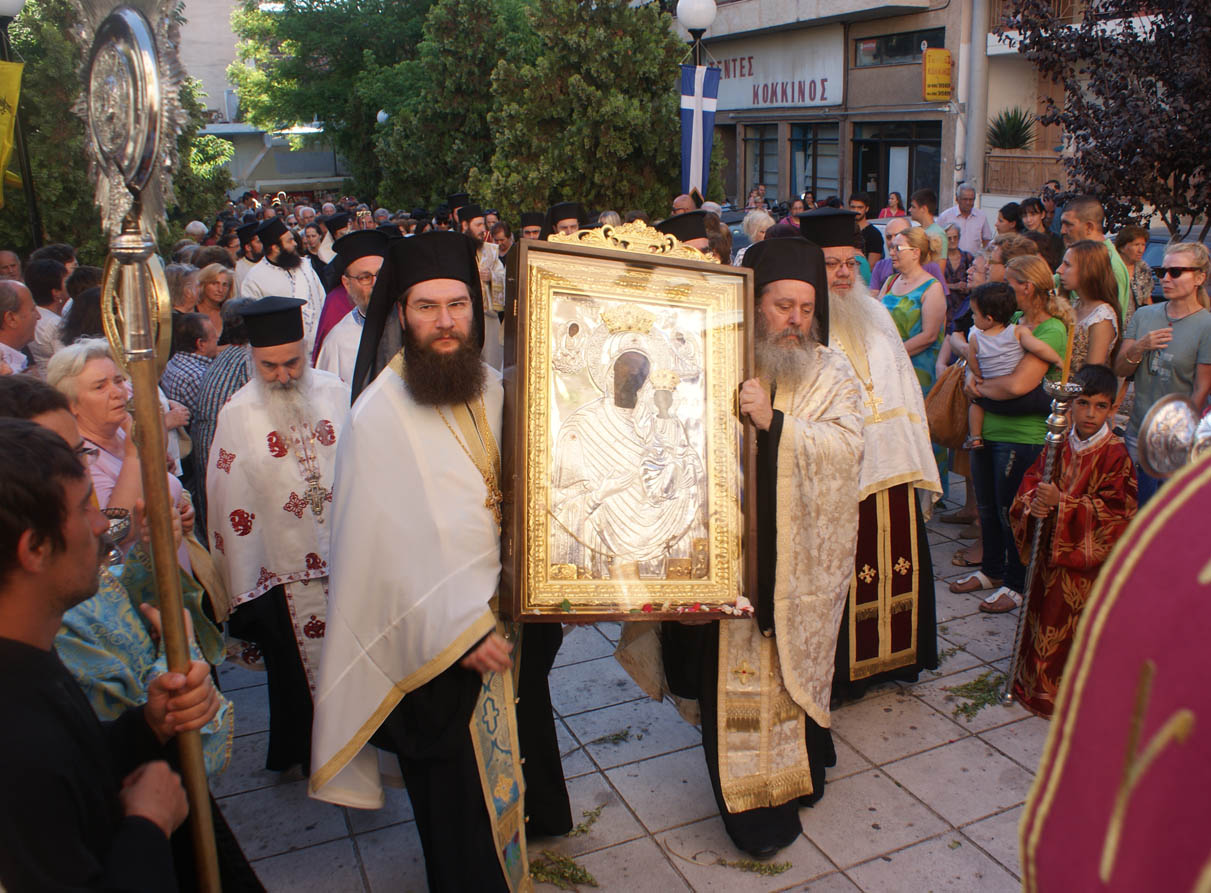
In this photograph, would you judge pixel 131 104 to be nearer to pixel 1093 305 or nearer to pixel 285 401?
pixel 285 401

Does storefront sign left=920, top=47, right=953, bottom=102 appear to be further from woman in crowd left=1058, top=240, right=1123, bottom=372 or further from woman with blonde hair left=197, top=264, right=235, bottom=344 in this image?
woman with blonde hair left=197, top=264, right=235, bottom=344

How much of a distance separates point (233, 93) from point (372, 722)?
50031 millimetres

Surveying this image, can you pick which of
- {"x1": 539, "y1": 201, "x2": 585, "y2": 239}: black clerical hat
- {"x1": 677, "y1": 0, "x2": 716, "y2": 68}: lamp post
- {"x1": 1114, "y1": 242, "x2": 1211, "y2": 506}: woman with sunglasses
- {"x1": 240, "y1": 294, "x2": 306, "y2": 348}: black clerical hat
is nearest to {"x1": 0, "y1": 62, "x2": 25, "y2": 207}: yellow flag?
{"x1": 539, "y1": 201, "x2": 585, "y2": 239}: black clerical hat

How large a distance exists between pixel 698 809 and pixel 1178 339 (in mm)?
3701

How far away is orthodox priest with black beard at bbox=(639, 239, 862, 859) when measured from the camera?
11.4 ft

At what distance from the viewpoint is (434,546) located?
2.93m

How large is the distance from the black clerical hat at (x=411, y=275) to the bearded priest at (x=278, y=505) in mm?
839

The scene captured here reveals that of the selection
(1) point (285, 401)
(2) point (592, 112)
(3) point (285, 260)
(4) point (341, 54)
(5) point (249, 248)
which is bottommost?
(1) point (285, 401)

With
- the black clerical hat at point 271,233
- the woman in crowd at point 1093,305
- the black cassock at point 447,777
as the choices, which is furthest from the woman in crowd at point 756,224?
the black cassock at point 447,777

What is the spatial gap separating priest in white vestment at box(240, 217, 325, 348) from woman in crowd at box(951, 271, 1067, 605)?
17.0 ft

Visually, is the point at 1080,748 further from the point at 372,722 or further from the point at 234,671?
the point at 234,671

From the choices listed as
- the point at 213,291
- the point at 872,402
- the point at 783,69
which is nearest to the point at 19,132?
the point at 213,291

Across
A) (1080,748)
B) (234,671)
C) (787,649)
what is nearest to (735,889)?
(787,649)

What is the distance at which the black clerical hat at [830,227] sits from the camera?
14.9 feet
